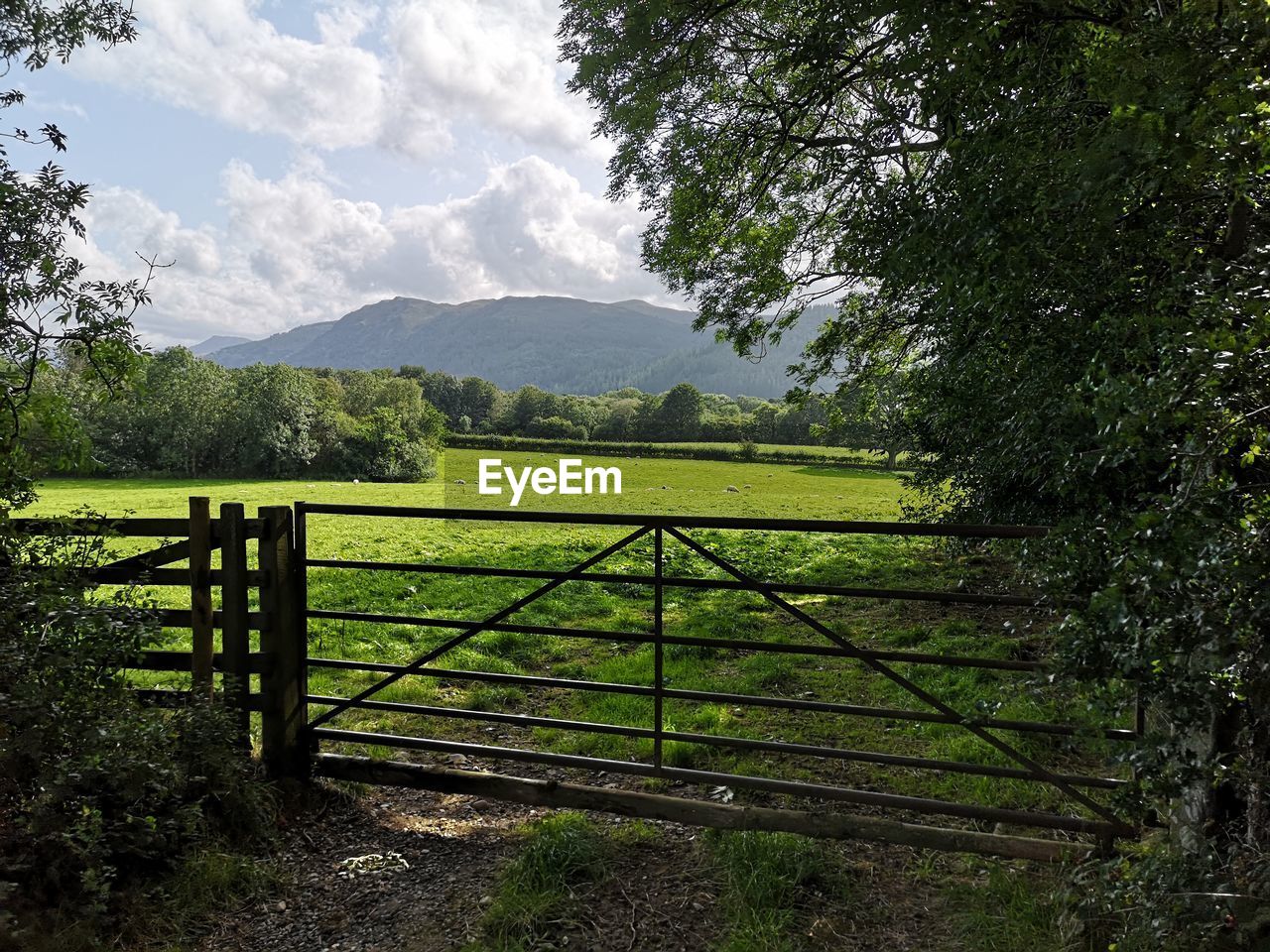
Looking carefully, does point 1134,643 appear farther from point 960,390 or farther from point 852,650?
point 960,390

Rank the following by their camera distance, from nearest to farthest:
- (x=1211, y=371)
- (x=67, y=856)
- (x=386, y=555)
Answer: (x=1211, y=371)
(x=67, y=856)
(x=386, y=555)

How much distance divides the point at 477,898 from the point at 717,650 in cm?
434

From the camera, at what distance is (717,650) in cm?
726

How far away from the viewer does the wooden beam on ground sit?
3.23 metres

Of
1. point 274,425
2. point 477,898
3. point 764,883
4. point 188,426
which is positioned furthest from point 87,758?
point 274,425

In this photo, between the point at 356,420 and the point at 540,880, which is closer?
the point at 540,880

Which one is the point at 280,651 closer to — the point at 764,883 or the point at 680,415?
the point at 764,883

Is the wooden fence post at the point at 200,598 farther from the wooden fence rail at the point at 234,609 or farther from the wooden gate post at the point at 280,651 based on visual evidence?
the wooden gate post at the point at 280,651

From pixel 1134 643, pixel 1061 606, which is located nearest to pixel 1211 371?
pixel 1134 643

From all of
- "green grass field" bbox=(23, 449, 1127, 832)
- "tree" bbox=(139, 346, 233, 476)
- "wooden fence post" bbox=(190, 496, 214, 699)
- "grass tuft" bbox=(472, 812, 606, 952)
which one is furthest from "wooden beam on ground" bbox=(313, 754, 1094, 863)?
"tree" bbox=(139, 346, 233, 476)

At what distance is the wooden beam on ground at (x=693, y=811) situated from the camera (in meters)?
3.23

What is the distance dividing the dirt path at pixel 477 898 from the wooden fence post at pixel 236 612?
687 millimetres

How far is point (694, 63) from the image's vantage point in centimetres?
611

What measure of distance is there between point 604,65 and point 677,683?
4.94 metres
